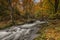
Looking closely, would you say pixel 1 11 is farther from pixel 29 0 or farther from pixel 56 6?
pixel 29 0

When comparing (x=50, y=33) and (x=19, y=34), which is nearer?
(x=50, y=33)

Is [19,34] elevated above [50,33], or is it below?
below

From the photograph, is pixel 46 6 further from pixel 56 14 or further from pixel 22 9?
pixel 22 9

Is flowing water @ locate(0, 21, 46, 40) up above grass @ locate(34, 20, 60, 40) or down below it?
below

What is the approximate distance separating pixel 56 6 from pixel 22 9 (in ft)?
81.0

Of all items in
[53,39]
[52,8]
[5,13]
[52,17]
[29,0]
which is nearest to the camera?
[53,39]

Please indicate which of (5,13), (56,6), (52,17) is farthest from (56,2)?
(5,13)

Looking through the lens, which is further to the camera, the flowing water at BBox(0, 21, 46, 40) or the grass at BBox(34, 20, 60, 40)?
the flowing water at BBox(0, 21, 46, 40)

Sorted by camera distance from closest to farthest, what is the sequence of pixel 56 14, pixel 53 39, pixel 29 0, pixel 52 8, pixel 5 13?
pixel 53 39
pixel 56 14
pixel 52 8
pixel 5 13
pixel 29 0

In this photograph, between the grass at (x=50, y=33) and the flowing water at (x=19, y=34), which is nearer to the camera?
the grass at (x=50, y=33)

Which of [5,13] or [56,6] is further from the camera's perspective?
[5,13]

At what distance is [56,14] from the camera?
27656 mm

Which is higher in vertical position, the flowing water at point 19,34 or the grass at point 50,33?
the grass at point 50,33

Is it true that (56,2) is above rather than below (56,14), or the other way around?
above
